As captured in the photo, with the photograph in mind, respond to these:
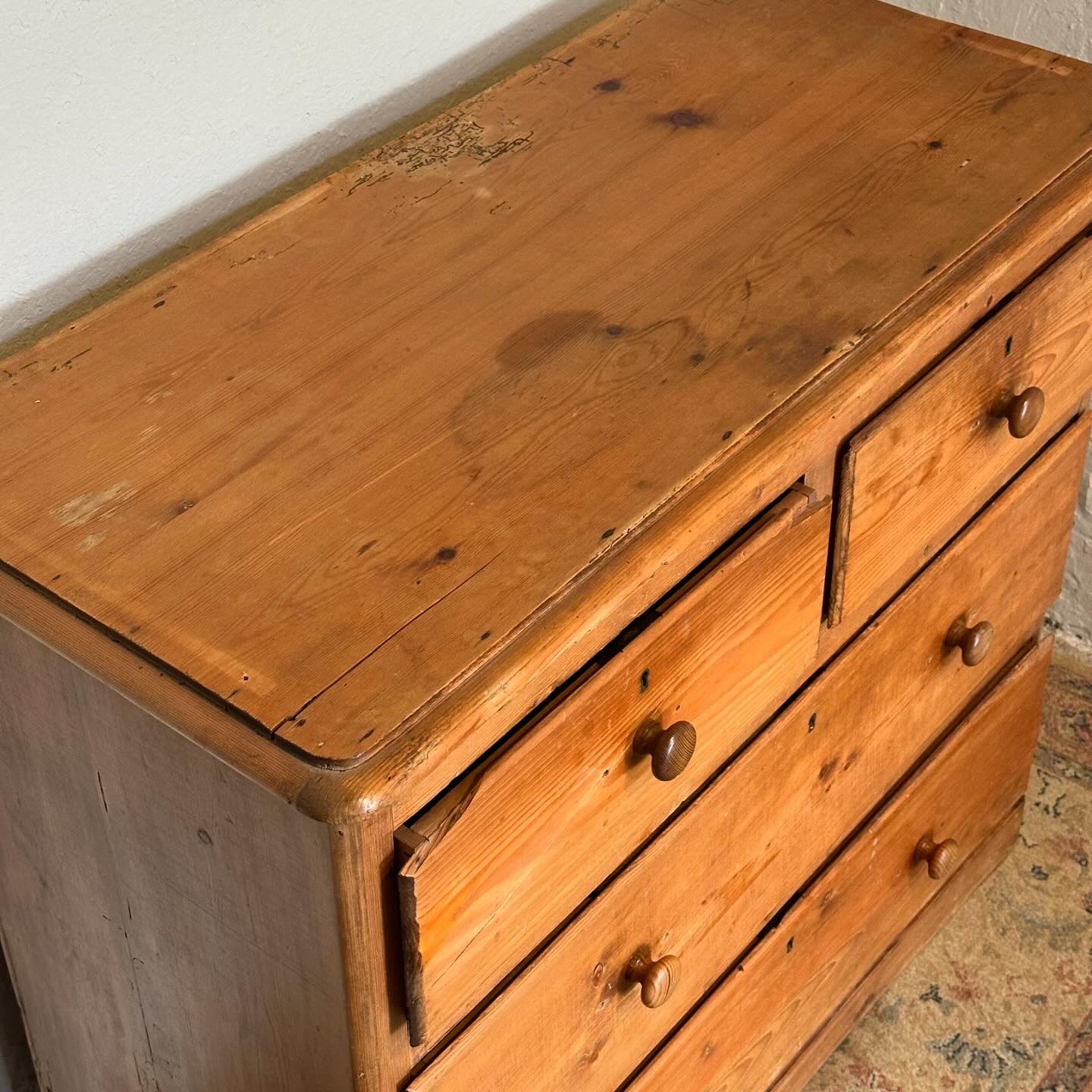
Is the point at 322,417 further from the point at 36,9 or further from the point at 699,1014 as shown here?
the point at 699,1014

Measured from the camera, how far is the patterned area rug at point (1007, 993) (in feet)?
5.27

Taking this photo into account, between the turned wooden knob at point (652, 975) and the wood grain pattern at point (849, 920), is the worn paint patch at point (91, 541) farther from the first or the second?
the wood grain pattern at point (849, 920)

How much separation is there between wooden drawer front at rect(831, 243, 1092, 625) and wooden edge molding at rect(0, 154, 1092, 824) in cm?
3

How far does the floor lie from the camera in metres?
1.61

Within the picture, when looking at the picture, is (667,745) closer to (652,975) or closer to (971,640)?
(652,975)

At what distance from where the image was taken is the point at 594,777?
93 cm

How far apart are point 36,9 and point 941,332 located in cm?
65

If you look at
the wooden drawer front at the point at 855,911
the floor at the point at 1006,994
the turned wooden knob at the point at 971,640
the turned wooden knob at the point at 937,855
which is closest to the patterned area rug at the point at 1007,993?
the floor at the point at 1006,994

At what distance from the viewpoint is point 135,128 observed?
3.81 ft

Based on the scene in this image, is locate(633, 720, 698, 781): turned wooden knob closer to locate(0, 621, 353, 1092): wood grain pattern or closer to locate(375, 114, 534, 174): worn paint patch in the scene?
locate(0, 621, 353, 1092): wood grain pattern

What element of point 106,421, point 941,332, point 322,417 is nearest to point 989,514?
point 941,332

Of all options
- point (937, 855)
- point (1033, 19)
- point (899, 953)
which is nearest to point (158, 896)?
point (937, 855)

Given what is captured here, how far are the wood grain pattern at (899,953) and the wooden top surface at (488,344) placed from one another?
791mm

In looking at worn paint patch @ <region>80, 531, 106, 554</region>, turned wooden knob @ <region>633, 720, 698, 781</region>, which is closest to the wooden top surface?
worn paint patch @ <region>80, 531, 106, 554</region>
